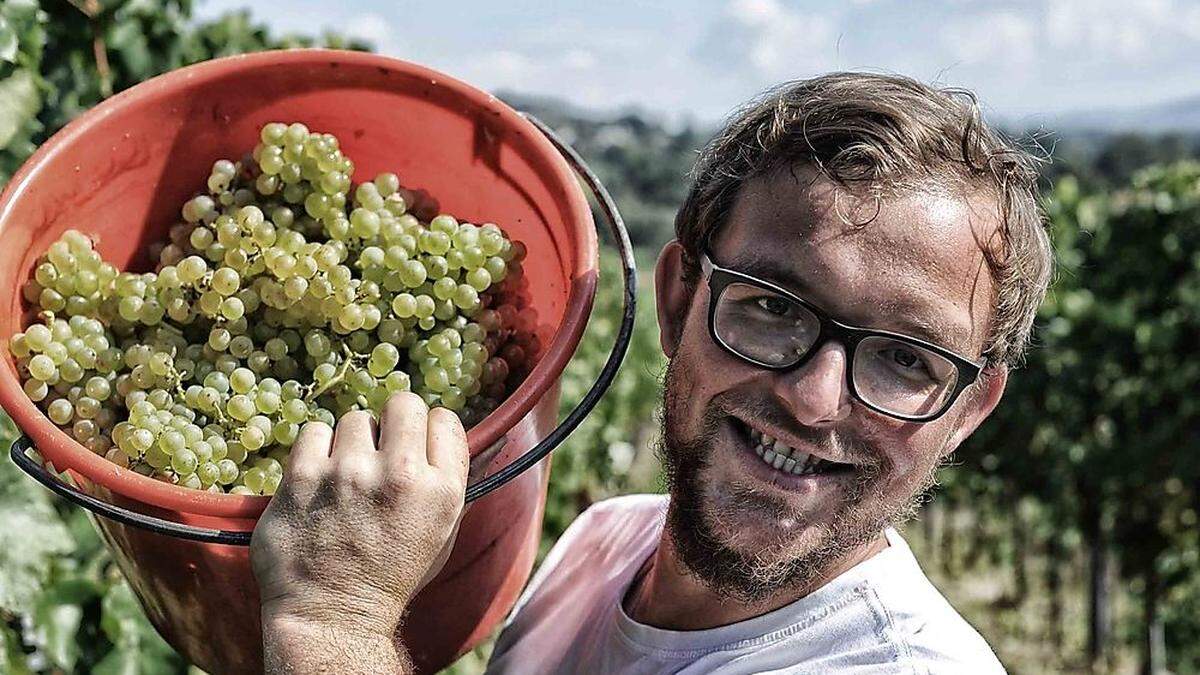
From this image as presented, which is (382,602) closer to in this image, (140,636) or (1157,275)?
(140,636)

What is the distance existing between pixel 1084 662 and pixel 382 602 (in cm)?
779

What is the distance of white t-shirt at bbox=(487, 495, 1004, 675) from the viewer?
1450mm

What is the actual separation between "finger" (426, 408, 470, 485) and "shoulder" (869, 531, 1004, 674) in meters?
0.60

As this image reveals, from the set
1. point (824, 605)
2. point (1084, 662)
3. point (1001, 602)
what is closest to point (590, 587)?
point (824, 605)

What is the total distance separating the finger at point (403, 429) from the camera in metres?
1.22

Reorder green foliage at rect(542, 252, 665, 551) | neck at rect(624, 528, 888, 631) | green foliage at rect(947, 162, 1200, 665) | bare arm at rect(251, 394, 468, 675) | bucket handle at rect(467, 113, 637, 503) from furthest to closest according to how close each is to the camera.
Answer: green foliage at rect(947, 162, 1200, 665) < green foliage at rect(542, 252, 665, 551) < neck at rect(624, 528, 888, 631) < bucket handle at rect(467, 113, 637, 503) < bare arm at rect(251, 394, 468, 675)

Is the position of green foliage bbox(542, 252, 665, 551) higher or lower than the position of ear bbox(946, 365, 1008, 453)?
lower

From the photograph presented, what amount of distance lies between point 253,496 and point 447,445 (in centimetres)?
22

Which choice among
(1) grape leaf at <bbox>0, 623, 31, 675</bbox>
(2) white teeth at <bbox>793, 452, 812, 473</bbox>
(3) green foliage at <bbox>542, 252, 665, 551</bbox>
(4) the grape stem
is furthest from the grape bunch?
(3) green foliage at <bbox>542, 252, 665, 551</bbox>

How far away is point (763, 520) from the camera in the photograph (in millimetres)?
1522

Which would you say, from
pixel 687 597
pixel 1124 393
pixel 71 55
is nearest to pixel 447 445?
pixel 687 597

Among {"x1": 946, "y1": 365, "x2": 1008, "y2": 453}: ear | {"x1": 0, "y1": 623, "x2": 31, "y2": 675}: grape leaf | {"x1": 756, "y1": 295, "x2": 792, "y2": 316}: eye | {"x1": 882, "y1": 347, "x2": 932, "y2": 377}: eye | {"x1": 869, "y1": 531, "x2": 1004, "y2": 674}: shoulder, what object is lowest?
{"x1": 0, "y1": 623, "x2": 31, "y2": 675}: grape leaf

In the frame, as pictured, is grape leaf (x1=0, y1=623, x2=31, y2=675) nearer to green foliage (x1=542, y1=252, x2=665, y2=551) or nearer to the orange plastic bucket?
the orange plastic bucket

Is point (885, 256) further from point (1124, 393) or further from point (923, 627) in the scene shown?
point (1124, 393)
